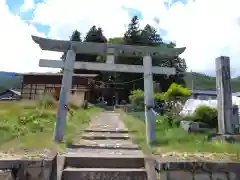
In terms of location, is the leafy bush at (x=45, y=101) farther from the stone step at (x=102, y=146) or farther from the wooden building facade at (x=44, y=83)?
the wooden building facade at (x=44, y=83)

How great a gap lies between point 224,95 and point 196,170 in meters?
3.99

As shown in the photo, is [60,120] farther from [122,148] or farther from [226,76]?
[226,76]

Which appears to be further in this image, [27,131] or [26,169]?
[27,131]

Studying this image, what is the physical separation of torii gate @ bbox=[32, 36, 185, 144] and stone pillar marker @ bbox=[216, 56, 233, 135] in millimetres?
1350

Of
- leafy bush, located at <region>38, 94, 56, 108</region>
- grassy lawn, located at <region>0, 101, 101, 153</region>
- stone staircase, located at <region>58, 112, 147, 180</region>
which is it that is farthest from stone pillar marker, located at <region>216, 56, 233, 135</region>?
leafy bush, located at <region>38, 94, 56, 108</region>

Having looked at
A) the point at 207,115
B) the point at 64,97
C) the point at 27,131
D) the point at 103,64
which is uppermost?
the point at 103,64

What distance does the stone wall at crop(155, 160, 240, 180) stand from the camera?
479 centimetres

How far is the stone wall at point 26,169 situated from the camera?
4.64 meters

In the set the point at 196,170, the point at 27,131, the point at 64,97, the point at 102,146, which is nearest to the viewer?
the point at 196,170

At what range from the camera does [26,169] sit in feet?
15.4

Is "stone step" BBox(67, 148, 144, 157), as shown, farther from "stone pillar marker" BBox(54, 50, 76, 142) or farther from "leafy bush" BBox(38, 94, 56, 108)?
"leafy bush" BBox(38, 94, 56, 108)

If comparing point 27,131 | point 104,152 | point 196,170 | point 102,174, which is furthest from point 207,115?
point 27,131

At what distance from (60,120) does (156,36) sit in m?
47.5

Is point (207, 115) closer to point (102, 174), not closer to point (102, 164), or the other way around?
point (102, 164)
